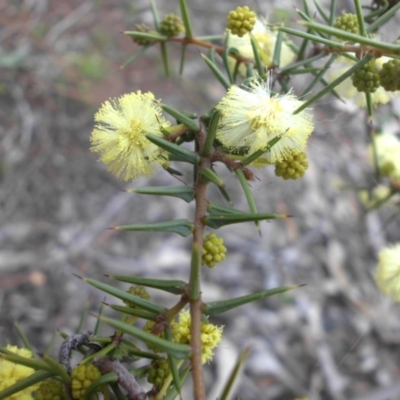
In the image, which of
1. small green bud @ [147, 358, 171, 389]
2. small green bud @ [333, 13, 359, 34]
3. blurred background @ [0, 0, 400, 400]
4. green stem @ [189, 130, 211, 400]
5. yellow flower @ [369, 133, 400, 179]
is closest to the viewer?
green stem @ [189, 130, 211, 400]

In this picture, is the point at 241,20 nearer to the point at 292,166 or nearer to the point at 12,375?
the point at 292,166

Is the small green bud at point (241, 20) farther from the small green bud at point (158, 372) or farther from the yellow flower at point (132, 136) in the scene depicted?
the small green bud at point (158, 372)

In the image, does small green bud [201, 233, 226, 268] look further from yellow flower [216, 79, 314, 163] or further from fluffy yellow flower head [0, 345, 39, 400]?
fluffy yellow flower head [0, 345, 39, 400]

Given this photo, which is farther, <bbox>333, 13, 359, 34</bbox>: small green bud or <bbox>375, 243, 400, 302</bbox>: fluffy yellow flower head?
<bbox>375, 243, 400, 302</bbox>: fluffy yellow flower head

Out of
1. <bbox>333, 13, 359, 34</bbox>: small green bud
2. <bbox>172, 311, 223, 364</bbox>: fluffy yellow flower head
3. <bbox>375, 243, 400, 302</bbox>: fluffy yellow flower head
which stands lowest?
<bbox>172, 311, 223, 364</bbox>: fluffy yellow flower head

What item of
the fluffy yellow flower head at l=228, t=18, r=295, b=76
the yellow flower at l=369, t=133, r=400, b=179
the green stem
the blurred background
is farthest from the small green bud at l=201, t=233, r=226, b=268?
the blurred background

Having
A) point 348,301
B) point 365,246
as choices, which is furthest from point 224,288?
point 365,246

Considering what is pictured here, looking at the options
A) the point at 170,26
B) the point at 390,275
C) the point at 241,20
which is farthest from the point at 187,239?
the point at 241,20
